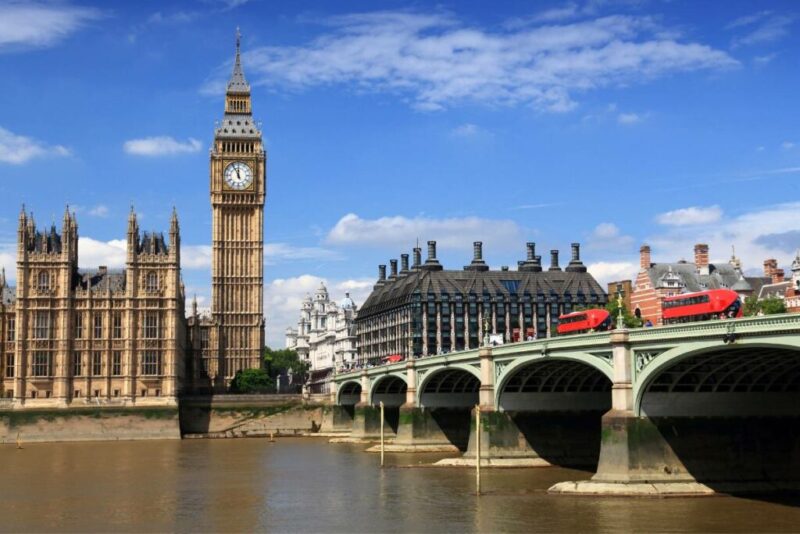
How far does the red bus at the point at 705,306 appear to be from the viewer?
2452 inches

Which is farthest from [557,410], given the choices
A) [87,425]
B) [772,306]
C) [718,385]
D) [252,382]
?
[252,382]

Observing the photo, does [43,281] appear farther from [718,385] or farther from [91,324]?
[718,385]

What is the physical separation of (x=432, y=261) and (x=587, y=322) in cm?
10259

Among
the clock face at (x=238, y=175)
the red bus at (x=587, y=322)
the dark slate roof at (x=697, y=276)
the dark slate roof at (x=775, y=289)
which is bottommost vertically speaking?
the red bus at (x=587, y=322)

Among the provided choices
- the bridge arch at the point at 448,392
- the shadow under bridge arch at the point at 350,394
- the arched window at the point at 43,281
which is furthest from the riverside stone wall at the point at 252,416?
the bridge arch at the point at 448,392

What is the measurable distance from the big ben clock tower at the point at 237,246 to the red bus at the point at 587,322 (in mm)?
88446

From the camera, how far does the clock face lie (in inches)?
6683

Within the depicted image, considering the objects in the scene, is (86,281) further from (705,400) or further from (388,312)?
(705,400)

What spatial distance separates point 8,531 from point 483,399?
3741cm

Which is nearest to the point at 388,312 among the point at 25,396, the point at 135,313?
the point at 135,313

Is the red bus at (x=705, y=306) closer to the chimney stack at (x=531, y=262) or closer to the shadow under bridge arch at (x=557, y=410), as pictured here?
the shadow under bridge arch at (x=557, y=410)

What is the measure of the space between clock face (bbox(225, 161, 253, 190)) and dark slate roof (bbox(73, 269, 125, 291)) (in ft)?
95.2

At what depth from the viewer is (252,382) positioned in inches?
6230

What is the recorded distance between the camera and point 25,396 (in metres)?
138
